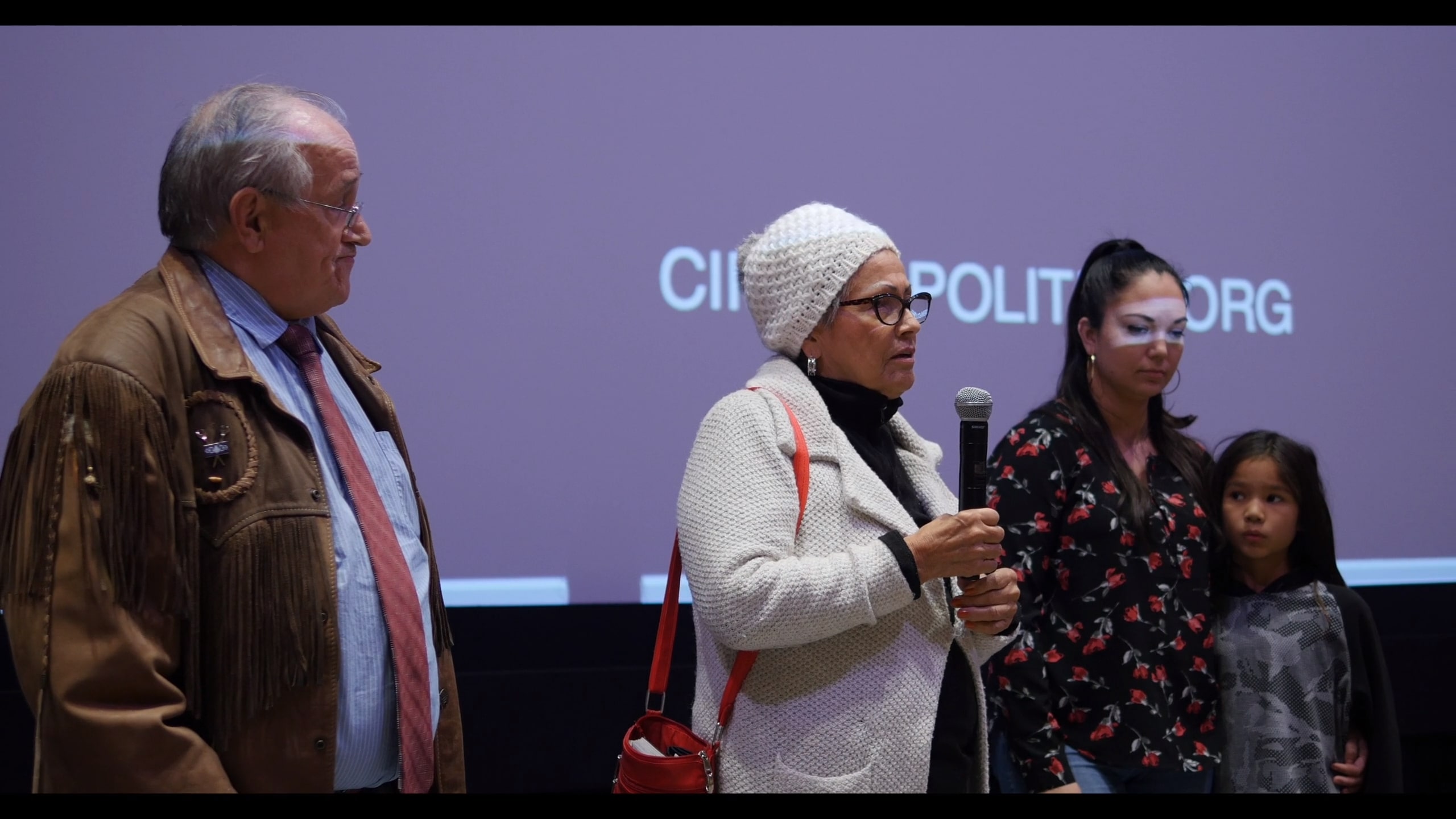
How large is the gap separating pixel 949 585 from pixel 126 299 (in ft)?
3.94

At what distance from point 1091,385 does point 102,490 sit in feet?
6.14

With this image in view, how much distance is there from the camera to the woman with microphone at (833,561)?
1.52 m

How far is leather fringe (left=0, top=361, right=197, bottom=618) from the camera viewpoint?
1200mm

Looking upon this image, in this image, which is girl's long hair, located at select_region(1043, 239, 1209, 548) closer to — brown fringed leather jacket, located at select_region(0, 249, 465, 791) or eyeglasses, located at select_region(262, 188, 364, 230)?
eyeglasses, located at select_region(262, 188, 364, 230)

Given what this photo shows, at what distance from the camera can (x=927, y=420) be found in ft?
10.5

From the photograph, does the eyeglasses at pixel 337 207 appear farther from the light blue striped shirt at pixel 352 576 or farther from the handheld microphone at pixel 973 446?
the handheld microphone at pixel 973 446

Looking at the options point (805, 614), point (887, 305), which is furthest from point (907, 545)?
point (887, 305)

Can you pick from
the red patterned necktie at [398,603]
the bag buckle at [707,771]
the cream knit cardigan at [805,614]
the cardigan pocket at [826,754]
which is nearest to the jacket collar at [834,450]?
the cream knit cardigan at [805,614]

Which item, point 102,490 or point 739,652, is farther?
point 739,652

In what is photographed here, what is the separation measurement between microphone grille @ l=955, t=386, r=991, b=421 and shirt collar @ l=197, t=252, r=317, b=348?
962 millimetres

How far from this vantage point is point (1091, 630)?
210cm

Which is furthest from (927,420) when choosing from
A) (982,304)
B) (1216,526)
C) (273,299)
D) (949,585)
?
(273,299)

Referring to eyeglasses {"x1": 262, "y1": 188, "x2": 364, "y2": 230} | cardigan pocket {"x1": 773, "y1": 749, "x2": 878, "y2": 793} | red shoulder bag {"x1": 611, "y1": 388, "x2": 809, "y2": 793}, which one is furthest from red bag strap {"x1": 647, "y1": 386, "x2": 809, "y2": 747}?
eyeglasses {"x1": 262, "y1": 188, "x2": 364, "y2": 230}

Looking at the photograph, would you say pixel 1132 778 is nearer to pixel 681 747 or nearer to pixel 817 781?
pixel 817 781
